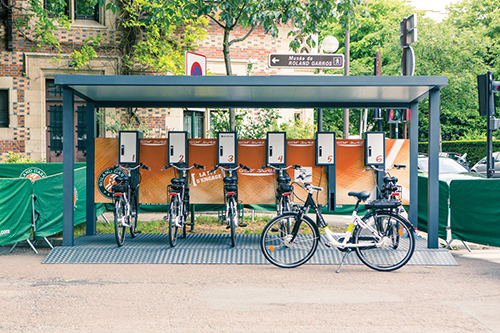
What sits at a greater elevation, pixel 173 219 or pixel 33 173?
pixel 33 173

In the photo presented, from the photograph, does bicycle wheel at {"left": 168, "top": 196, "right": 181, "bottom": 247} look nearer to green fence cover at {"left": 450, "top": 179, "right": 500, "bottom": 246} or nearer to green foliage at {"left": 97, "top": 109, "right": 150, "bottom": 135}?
green fence cover at {"left": 450, "top": 179, "right": 500, "bottom": 246}

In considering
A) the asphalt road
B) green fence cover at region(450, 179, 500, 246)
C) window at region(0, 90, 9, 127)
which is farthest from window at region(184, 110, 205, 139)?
the asphalt road

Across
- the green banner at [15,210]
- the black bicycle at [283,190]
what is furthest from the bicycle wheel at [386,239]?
the green banner at [15,210]

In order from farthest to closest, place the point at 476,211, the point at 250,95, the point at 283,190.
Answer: the point at 250,95 → the point at 476,211 → the point at 283,190

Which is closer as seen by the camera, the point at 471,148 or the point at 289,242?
the point at 289,242

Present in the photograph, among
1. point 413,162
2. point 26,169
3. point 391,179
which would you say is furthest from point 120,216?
point 26,169

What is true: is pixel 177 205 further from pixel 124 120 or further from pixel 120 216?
pixel 124 120

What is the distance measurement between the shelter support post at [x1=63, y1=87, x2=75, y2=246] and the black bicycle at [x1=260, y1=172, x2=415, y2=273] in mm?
3147

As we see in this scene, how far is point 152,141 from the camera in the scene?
9.94 m

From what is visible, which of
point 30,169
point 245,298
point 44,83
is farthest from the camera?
point 44,83

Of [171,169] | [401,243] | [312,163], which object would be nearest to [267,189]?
[312,163]

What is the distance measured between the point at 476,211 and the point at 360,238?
2.80 metres

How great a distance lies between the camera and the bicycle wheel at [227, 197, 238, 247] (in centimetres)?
809

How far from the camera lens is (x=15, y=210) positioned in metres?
8.42
